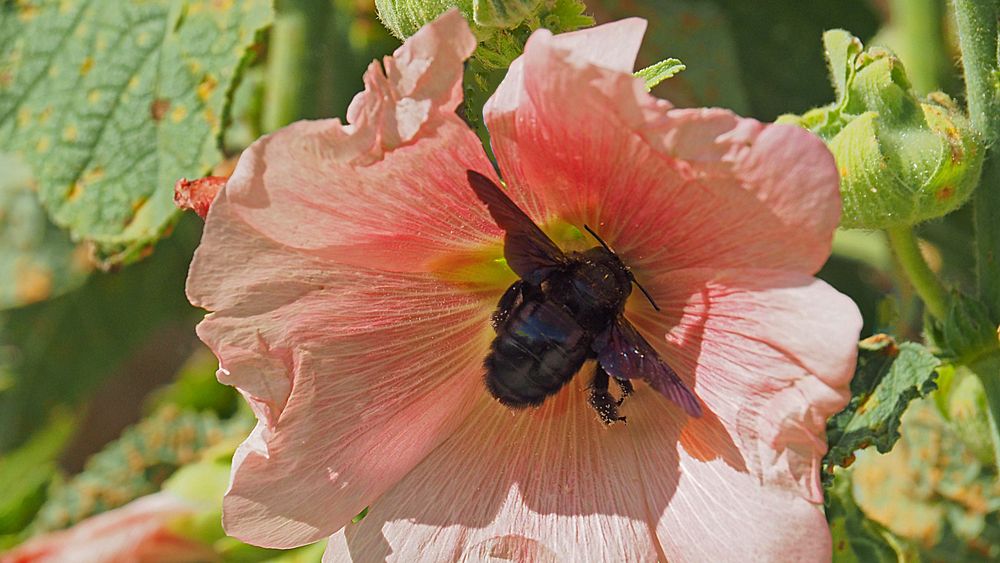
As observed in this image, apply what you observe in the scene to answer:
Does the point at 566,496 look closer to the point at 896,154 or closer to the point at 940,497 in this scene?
the point at 896,154

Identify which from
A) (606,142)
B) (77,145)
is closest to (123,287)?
(77,145)

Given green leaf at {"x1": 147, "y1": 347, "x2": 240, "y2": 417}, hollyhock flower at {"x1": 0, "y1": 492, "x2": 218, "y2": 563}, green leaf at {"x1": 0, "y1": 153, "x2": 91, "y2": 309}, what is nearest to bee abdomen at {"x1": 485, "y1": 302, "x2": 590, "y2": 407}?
hollyhock flower at {"x1": 0, "y1": 492, "x2": 218, "y2": 563}

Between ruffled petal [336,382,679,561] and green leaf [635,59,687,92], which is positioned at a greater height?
green leaf [635,59,687,92]

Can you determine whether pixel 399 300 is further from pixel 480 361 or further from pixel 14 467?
pixel 14 467

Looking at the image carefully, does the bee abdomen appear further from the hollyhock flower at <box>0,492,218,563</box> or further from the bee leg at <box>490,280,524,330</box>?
the hollyhock flower at <box>0,492,218,563</box>

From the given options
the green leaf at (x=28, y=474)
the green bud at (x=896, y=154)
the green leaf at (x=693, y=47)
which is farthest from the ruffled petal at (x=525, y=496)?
the green leaf at (x=28, y=474)

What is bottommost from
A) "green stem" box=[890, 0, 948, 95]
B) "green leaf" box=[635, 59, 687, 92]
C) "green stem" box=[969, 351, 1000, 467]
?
"green stem" box=[890, 0, 948, 95]

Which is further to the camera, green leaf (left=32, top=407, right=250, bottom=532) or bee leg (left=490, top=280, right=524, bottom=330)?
green leaf (left=32, top=407, right=250, bottom=532)
